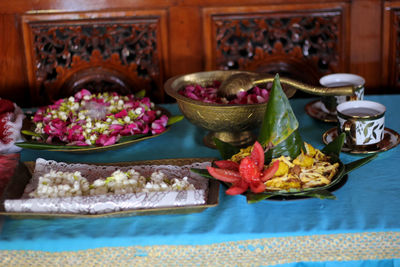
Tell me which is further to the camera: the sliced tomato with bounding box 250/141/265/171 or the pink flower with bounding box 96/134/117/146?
the pink flower with bounding box 96/134/117/146

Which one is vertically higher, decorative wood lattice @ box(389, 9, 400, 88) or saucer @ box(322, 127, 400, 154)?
decorative wood lattice @ box(389, 9, 400, 88)

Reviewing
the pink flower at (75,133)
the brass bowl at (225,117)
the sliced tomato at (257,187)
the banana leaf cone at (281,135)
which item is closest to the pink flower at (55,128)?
the pink flower at (75,133)

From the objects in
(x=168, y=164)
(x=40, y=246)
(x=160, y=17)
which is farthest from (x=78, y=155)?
(x=160, y=17)

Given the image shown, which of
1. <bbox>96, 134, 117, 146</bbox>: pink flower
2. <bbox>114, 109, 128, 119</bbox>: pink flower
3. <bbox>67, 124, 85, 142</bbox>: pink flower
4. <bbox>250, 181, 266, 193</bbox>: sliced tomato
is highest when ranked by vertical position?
<bbox>114, 109, 128, 119</bbox>: pink flower

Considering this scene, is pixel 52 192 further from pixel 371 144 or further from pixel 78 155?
pixel 371 144

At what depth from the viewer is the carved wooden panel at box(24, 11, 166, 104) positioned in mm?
1679

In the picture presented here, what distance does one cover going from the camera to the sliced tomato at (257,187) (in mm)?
926

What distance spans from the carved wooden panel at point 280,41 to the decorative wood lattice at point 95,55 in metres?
0.21

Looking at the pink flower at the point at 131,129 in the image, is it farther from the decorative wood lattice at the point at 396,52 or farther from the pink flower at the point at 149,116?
the decorative wood lattice at the point at 396,52

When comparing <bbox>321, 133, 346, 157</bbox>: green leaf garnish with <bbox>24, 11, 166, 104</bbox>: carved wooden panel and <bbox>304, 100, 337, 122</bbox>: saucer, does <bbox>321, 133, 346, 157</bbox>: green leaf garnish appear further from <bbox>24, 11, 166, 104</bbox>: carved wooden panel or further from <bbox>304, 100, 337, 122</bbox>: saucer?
<bbox>24, 11, 166, 104</bbox>: carved wooden panel

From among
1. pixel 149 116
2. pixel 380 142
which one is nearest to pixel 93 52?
pixel 149 116

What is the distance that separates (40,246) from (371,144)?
2.39 feet

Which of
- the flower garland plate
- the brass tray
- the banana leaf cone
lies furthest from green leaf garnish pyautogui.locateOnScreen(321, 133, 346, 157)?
the flower garland plate

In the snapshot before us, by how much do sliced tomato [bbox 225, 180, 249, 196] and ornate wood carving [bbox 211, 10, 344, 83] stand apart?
0.83 meters
